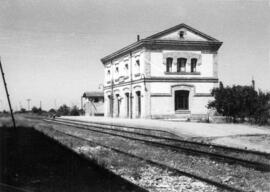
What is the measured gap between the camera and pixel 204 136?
14.2m

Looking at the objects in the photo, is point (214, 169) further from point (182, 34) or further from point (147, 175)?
point (182, 34)

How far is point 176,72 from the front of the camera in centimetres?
2870

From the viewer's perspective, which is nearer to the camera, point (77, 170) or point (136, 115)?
point (77, 170)

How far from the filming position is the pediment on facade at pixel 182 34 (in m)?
28.4

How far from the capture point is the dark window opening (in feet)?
94.4

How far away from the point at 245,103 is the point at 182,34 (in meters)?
10.2

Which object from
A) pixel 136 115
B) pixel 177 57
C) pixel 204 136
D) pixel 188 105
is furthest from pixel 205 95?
pixel 204 136

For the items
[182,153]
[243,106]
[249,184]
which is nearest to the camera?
[249,184]

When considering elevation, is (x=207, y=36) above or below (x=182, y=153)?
above

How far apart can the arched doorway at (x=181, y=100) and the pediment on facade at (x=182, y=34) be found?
4.77m

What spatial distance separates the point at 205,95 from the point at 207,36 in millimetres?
5311

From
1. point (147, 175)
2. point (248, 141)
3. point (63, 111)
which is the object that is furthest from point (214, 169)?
point (63, 111)

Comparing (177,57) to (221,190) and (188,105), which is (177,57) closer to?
(188,105)

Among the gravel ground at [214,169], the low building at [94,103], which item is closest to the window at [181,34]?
the gravel ground at [214,169]
